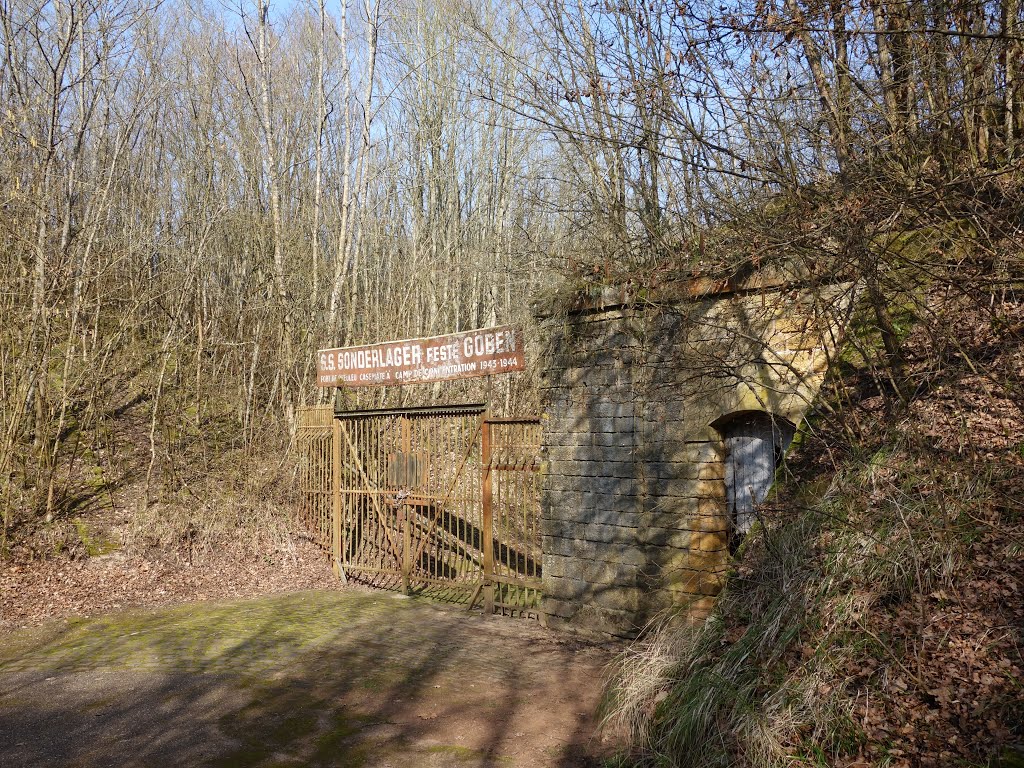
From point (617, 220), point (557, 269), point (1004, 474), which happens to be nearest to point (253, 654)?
point (557, 269)

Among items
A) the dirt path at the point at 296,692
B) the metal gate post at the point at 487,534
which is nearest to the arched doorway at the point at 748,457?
the dirt path at the point at 296,692

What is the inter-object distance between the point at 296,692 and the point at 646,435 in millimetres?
Answer: 3734

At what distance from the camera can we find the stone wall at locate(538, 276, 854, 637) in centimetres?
634

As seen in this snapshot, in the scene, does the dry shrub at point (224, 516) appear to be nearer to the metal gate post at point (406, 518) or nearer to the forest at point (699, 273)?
the forest at point (699, 273)

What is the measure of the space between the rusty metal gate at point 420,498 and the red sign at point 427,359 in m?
0.49

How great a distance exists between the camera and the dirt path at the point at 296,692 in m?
5.12

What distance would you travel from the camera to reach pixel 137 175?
1850 cm

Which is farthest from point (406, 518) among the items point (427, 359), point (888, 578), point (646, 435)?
point (888, 578)

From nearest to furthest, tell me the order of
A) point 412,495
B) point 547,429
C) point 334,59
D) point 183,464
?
1. point 547,429
2. point 412,495
3. point 183,464
4. point 334,59

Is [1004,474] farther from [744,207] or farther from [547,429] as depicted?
[547,429]

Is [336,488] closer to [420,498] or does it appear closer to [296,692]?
[420,498]

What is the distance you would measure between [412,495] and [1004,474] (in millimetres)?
7789

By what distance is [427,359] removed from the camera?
10422 mm

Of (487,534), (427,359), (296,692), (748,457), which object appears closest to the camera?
(296,692)
